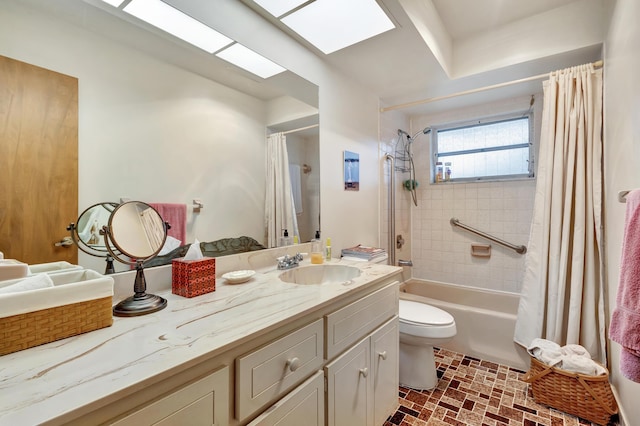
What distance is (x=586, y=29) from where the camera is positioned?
183 centimetres

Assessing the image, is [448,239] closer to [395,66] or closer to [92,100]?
[395,66]

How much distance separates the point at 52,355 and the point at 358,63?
2.18 meters

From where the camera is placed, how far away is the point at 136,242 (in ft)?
3.22

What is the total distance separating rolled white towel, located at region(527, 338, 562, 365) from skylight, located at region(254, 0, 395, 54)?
2.17 m

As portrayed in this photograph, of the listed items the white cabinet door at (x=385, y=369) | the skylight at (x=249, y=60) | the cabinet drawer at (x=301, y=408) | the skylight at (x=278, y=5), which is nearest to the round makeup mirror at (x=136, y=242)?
the cabinet drawer at (x=301, y=408)

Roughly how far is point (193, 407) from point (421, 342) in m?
1.55

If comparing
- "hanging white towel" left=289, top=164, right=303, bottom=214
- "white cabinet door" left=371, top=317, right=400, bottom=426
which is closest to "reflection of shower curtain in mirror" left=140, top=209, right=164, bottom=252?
"hanging white towel" left=289, top=164, right=303, bottom=214

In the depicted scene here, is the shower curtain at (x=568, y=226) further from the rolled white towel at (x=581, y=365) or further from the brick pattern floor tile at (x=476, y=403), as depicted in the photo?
the brick pattern floor tile at (x=476, y=403)

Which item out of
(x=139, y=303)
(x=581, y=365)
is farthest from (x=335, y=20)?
(x=581, y=365)

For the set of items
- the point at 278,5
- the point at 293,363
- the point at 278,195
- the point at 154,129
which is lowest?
the point at 293,363

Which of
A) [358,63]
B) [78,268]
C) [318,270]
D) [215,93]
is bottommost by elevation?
[318,270]

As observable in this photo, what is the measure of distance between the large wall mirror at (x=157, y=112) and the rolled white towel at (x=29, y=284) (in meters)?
0.24

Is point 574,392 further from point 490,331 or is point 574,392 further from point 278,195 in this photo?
point 278,195

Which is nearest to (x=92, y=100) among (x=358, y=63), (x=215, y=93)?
(x=215, y=93)
